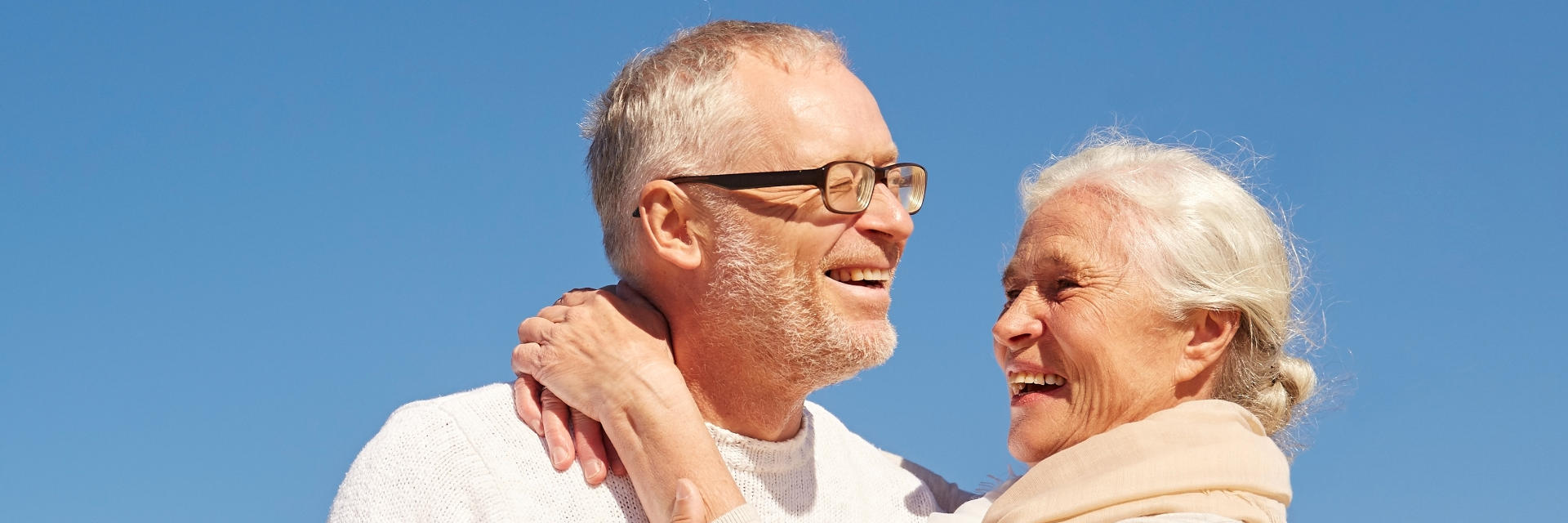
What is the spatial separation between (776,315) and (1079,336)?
93cm

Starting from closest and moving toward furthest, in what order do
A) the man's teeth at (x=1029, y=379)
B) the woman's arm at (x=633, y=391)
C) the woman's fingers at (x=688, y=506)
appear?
the woman's fingers at (x=688, y=506), the woman's arm at (x=633, y=391), the man's teeth at (x=1029, y=379)

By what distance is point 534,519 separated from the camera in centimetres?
394

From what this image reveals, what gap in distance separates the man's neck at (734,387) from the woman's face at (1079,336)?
738 mm

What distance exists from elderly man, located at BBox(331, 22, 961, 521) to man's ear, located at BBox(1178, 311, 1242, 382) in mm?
940

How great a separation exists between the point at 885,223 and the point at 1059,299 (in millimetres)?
594

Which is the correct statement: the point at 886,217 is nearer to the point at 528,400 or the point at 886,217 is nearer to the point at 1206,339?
the point at 1206,339

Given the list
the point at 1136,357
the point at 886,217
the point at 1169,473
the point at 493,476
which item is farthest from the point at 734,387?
the point at 1169,473

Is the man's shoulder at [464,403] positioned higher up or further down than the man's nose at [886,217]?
further down

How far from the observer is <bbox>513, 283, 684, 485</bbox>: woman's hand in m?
4.06

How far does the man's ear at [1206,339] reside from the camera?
4.15 meters

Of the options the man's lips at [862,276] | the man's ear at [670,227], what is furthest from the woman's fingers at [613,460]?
the man's lips at [862,276]

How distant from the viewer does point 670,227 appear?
4.35 meters

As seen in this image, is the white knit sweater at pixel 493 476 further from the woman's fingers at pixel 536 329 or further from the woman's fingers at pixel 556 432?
the woman's fingers at pixel 536 329

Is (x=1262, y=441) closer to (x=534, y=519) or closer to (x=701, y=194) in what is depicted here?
(x=701, y=194)
